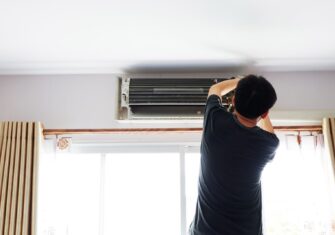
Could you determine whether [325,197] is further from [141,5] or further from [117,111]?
[141,5]

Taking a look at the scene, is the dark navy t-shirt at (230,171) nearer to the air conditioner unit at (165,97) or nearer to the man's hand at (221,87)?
the man's hand at (221,87)

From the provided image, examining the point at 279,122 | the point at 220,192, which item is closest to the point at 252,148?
the point at 220,192

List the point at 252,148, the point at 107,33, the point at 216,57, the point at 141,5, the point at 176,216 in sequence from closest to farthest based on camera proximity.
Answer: the point at 252,148 → the point at 141,5 → the point at 107,33 → the point at 216,57 → the point at 176,216

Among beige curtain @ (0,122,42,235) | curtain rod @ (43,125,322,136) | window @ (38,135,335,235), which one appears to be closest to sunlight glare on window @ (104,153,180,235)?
window @ (38,135,335,235)

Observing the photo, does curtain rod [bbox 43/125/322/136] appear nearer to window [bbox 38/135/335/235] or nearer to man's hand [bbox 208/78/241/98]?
window [bbox 38/135/335/235]

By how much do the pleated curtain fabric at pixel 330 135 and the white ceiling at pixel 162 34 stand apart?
0.41 metres

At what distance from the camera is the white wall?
2.40m

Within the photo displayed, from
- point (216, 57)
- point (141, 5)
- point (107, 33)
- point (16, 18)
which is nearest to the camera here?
point (141, 5)

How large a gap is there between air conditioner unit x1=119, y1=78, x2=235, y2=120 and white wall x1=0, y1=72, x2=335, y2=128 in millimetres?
109

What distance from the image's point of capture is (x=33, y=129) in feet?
7.55

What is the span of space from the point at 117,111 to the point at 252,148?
4.46ft

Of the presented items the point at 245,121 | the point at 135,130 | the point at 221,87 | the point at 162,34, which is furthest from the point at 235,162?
the point at 135,130

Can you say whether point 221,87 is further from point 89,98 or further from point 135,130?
point 89,98

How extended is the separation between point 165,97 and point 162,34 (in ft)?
1.63
